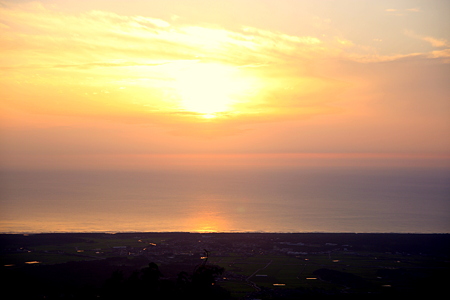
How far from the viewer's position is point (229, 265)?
35906mm

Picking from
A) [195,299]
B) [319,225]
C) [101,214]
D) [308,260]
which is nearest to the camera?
[195,299]

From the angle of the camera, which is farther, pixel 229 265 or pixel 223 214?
pixel 223 214

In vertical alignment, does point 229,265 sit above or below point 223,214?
below

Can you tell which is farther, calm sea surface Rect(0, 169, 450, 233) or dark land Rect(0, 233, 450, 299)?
calm sea surface Rect(0, 169, 450, 233)

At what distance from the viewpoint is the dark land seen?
2405cm

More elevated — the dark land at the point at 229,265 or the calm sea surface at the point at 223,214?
the calm sea surface at the point at 223,214

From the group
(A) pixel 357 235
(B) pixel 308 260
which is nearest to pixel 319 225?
(A) pixel 357 235

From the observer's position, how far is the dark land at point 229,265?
947 inches

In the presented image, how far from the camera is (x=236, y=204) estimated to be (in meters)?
92.1

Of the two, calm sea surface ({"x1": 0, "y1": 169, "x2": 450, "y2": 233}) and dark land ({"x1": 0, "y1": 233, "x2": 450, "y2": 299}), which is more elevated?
calm sea surface ({"x1": 0, "y1": 169, "x2": 450, "y2": 233})

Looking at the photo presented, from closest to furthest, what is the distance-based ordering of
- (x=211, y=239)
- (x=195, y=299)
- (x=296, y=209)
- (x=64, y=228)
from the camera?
1. (x=195, y=299)
2. (x=211, y=239)
3. (x=64, y=228)
4. (x=296, y=209)

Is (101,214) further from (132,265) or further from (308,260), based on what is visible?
(308,260)

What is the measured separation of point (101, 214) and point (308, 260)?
44740 millimetres

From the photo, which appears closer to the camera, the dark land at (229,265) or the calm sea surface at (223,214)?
the dark land at (229,265)
